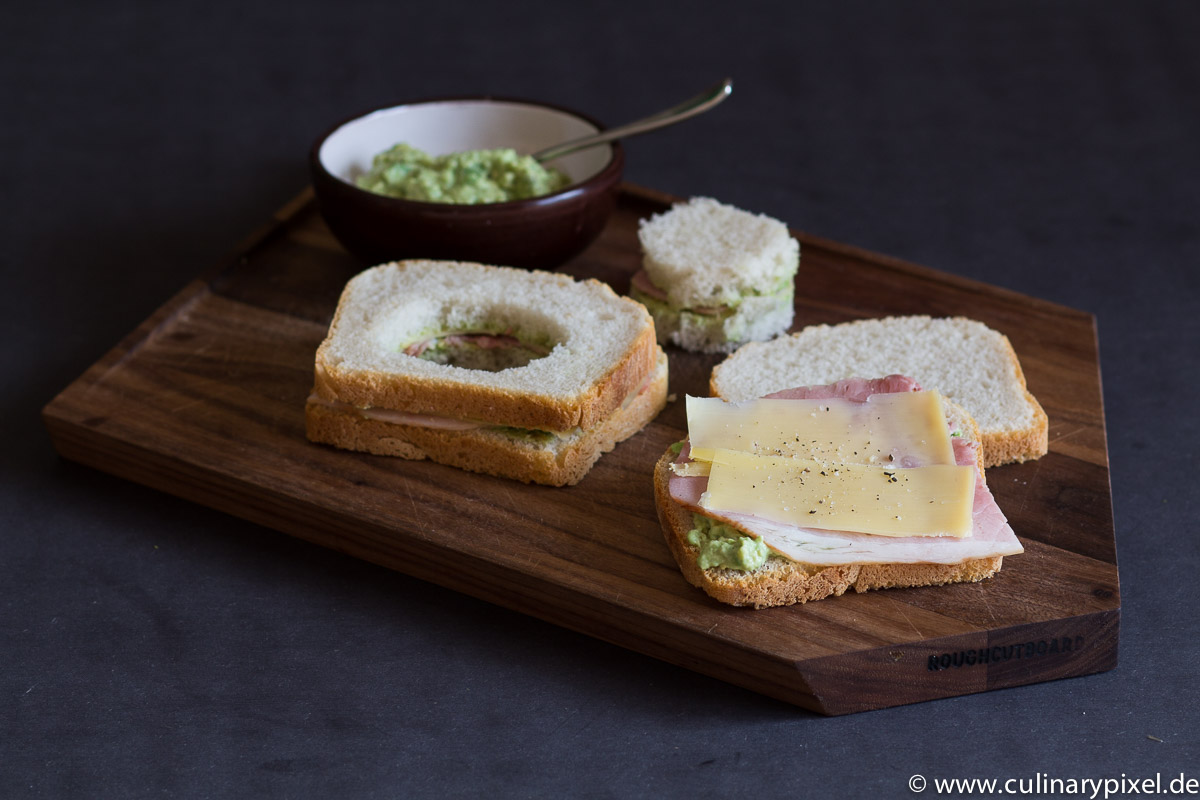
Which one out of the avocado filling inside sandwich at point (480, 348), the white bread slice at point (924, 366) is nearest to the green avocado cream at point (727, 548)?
the white bread slice at point (924, 366)

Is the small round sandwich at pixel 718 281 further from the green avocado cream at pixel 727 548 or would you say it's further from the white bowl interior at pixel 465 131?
the green avocado cream at pixel 727 548

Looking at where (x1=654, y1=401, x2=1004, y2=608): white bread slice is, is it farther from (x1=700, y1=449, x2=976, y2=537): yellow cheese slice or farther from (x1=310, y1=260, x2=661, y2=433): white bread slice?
(x1=310, y1=260, x2=661, y2=433): white bread slice

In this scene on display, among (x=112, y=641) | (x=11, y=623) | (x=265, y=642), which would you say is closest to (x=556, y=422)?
(x=265, y=642)

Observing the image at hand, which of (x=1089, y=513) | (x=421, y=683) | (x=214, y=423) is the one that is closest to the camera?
(x=421, y=683)

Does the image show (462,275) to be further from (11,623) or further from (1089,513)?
(1089,513)

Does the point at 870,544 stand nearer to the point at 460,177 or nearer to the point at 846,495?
the point at 846,495

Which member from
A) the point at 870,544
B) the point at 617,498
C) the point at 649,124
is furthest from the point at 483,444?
the point at 649,124

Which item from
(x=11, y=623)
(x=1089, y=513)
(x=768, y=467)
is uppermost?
(x=768, y=467)

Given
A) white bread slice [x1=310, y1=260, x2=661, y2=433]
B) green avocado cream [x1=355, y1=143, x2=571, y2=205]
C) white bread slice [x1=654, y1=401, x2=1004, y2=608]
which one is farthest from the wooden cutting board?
green avocado cream [x1=355, y1=143, x2=571, y2=205]

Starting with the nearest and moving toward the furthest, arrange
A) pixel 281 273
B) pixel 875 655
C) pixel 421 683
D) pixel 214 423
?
pixel 875 655 < pixel 421 683 < pixel 214 423 < pixel 281 273
